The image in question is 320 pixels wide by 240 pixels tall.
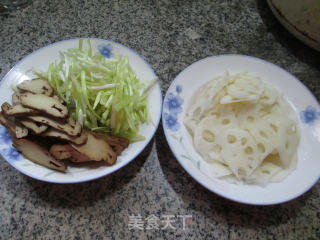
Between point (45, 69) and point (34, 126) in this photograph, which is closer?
point (34, 126)

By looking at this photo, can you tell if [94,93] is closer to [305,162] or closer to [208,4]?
[305,162]

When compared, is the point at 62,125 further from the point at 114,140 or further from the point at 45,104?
the point at 114,140

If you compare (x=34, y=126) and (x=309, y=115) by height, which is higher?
(x=34, y=126)

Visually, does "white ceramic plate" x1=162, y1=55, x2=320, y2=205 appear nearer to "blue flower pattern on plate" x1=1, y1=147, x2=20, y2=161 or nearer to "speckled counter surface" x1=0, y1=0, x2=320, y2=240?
"speckled counter surface" x1=0, y1=0, x2=320, y2=240

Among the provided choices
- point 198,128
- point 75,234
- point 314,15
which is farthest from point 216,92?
point 75,234

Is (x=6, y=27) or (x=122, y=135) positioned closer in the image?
(x=122, y=135)

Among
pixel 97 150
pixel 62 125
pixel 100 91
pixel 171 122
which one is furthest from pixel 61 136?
pixel 171 122
